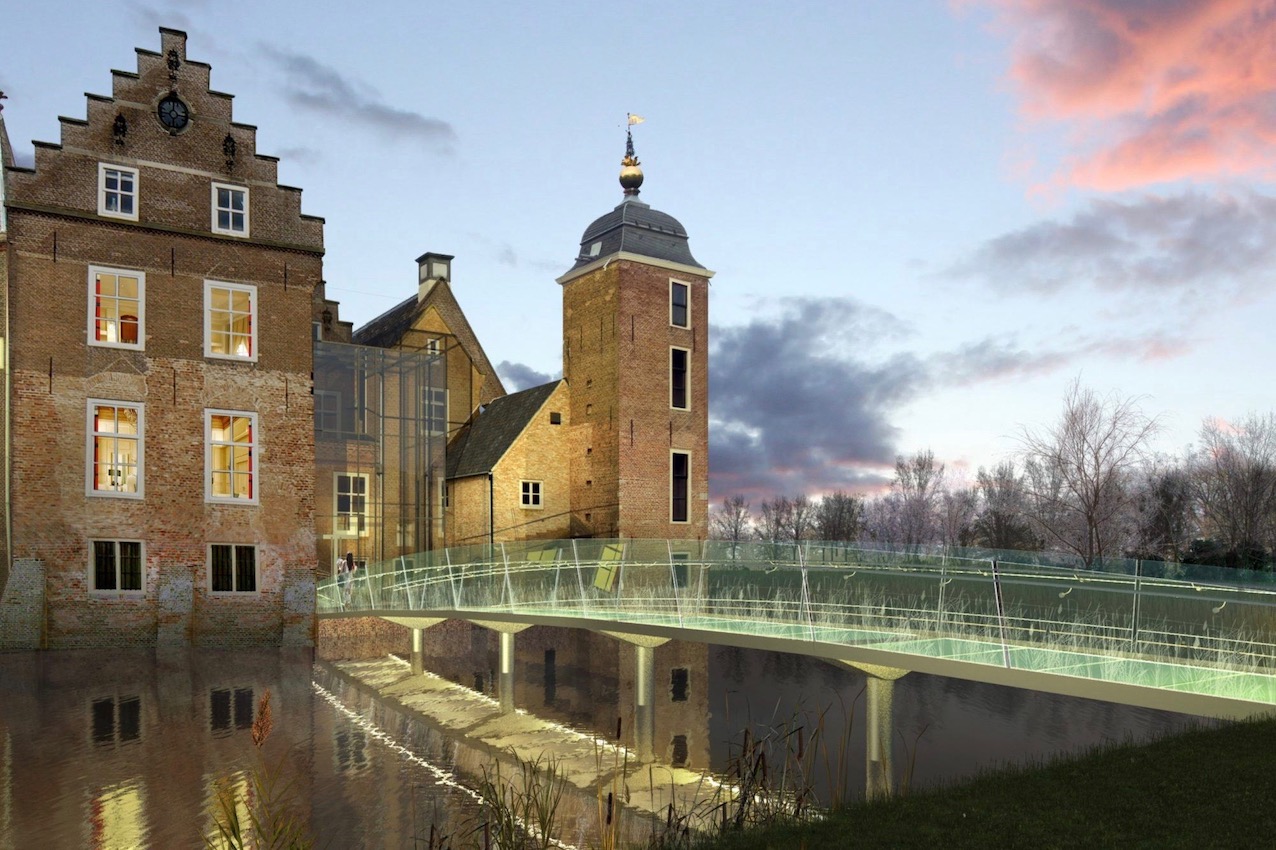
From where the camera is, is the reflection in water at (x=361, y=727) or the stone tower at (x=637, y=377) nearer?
the reflection in water at (x=361, y=727)

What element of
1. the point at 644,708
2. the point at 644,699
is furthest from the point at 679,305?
the point at 644,708

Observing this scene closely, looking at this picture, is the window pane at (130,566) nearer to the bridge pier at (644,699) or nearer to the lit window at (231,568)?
the lit window at (231,568)

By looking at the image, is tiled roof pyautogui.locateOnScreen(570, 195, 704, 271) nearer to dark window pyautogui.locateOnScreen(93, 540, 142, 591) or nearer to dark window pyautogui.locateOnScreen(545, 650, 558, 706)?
dark window pyautogui.locateOnScreen(545, 650, 558, 706)

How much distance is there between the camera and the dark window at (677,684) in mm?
21141

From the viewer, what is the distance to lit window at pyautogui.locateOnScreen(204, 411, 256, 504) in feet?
83.4

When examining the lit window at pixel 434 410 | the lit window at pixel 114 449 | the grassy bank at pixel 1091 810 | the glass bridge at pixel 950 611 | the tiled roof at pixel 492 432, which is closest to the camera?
the grassy bank at pixel 1091 810

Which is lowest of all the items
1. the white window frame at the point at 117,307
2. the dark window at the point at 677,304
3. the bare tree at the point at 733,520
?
the bare tree at the point at 733,520

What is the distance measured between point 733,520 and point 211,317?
78.3m

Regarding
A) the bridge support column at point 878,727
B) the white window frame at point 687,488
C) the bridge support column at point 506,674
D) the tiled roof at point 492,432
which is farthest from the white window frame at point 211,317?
the bridge support column at point 878,727

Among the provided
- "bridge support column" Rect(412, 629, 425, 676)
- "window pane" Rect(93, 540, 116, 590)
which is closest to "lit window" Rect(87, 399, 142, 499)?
"window pane" Rect(93, 540, 116, 590)

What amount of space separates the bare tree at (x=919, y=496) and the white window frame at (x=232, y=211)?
4867 cm

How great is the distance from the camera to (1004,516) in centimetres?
4634

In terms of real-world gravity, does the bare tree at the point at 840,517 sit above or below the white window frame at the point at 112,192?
below

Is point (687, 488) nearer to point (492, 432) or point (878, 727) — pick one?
point (492, 432)
